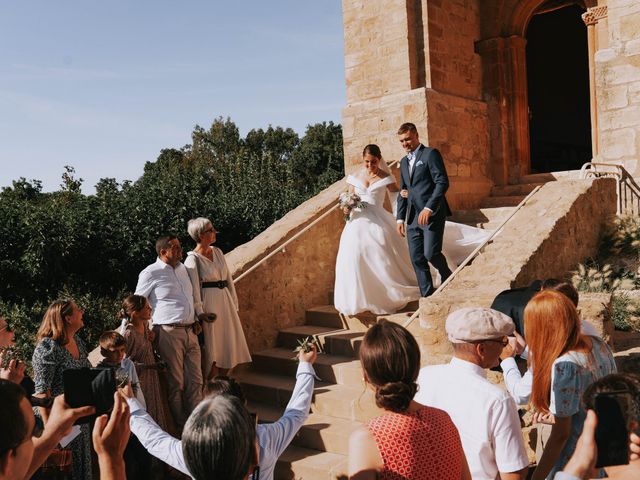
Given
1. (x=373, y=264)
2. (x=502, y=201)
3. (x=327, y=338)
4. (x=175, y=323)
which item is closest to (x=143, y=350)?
(x=175, y=323)

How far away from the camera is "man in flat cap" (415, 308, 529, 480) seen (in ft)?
8.25

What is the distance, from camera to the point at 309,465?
5.04 metres

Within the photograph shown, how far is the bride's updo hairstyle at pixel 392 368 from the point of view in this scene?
217cm

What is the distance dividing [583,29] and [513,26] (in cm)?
839

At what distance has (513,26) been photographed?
10.5 metres

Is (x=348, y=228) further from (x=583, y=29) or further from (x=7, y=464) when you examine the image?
(x=583, y=29)

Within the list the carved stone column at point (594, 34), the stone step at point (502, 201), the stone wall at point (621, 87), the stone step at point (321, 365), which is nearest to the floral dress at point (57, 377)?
the stone step at point (321, 365)

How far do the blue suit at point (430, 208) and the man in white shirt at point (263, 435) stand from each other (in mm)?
3769

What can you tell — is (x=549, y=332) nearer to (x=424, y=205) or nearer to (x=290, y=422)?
(x=290, y=422)

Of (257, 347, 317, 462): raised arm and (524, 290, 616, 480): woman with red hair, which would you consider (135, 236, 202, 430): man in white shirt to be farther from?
(524, 290, 616, 480): woman with red hair

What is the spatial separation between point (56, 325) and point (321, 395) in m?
2.51

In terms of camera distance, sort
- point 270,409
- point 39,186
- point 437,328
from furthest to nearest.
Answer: point 39,186 → point 270,409 → point 437,328

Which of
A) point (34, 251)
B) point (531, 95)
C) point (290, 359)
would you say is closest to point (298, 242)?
point (290, 359)

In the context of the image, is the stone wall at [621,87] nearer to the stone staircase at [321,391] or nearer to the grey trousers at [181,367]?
the stone staircase at [321,391]
